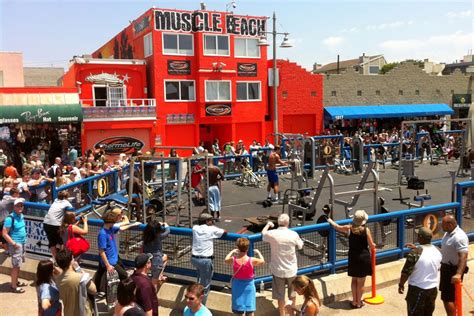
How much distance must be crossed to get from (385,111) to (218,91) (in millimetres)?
14963

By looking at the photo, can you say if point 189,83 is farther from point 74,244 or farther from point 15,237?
point 74,244

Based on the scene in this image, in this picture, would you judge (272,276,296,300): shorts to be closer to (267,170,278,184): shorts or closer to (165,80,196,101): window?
(267,170,278,184): shorts

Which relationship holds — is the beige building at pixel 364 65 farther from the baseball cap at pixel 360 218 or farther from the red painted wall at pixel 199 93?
the baseball cap at pixel 360 218

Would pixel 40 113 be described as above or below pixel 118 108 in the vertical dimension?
below

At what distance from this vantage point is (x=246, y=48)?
34.3m

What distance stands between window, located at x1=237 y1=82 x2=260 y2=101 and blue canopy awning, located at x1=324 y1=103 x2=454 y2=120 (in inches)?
245

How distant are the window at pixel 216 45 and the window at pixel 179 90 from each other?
2658 millimetres

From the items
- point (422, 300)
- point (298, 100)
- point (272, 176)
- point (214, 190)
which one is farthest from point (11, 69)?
point (422, 300)

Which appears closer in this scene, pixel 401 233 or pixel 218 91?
pixel 401 233

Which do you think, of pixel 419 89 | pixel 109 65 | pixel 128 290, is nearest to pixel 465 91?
pixel 419 89

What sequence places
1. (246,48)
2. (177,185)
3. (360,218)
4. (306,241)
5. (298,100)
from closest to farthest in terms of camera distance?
1. (360,218)
2. (306,241)
3. (177,185)
4. (246,48)
5. (298,100)

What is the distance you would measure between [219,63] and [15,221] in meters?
25.9

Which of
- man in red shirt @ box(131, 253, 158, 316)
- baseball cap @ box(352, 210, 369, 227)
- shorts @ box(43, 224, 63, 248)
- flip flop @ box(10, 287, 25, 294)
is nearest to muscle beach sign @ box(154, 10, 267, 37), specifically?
shorts @ box(43, 224, 63, 248)

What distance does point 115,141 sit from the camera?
3059cm
